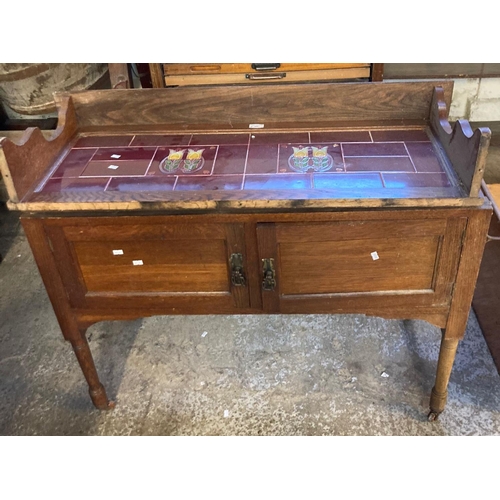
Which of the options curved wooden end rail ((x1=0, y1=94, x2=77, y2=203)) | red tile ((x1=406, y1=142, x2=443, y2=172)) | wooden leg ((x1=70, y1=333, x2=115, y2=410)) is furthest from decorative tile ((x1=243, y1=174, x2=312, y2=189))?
wooden leg ((x1=70, y1=333, x2=115, y2=410))

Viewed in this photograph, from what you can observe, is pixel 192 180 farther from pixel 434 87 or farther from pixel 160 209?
pixel 434 87

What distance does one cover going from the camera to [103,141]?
202cm

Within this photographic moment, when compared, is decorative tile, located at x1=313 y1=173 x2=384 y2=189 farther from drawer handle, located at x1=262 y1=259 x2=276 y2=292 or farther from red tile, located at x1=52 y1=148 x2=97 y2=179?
red tile, located at x1=52 y1=148 x2=97 y2=179

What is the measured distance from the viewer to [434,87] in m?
1.90

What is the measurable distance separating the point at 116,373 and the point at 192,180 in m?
1.11

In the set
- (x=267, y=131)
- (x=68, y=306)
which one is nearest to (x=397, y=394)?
(x=267, y=131)

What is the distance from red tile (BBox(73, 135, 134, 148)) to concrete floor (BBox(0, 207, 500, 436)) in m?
1.00

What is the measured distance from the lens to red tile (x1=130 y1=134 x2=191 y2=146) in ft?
6.48

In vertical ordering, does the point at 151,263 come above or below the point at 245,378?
above

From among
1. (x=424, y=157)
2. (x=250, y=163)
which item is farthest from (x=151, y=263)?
(x=424, y=157)

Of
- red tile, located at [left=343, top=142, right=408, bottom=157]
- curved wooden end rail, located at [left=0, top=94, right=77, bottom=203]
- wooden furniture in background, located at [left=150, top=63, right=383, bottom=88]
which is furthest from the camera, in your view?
wooden furniture in background, located at [left=150, top=63, right=383, bottom=88]

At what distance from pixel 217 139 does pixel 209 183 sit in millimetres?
339

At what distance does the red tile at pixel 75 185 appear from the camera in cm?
172

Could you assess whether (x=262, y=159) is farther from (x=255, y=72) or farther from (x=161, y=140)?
(x=255, y=72)
